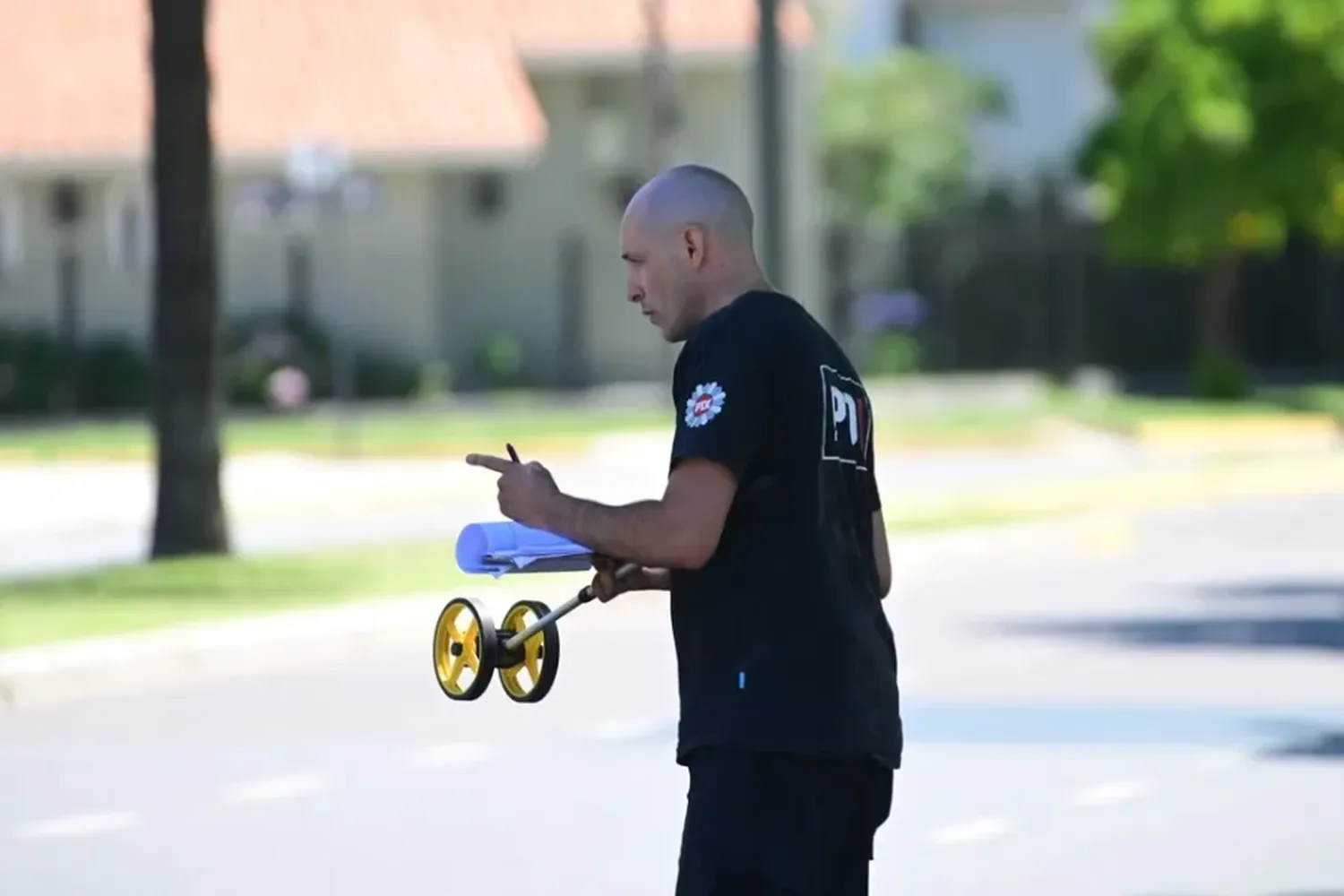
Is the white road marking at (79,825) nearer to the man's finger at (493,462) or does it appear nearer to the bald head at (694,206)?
the man's finger at (493,462)

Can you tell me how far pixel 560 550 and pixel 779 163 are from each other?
65.3 feet

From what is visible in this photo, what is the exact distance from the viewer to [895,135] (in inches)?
2489

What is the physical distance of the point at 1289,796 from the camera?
11430mm

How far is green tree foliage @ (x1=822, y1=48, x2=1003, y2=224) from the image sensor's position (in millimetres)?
62625

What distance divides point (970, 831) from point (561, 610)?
5230mm

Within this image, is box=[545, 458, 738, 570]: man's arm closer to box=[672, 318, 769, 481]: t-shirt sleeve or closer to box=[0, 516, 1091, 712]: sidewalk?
box=[672, 318, 769, 481]: t-shirt sleeve

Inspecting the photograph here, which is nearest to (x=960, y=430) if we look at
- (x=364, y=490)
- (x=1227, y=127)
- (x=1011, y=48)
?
(x=1227, y=127)

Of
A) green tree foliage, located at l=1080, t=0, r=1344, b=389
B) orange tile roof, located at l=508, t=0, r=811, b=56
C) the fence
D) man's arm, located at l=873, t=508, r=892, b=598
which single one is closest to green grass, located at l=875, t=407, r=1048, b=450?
green tree foliage, located at l=1080, t=0, r=1344, b=389

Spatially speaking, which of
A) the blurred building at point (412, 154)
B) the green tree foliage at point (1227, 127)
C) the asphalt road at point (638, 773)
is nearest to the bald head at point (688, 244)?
the asphalt road at point (638, 773)

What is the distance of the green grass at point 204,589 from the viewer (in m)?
16.7

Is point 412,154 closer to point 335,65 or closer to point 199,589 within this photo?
point 335,65

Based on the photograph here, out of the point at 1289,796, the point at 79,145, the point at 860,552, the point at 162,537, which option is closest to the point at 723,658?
the point at 860,552

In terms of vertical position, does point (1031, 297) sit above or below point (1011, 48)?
below

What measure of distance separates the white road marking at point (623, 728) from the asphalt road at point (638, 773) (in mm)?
26
